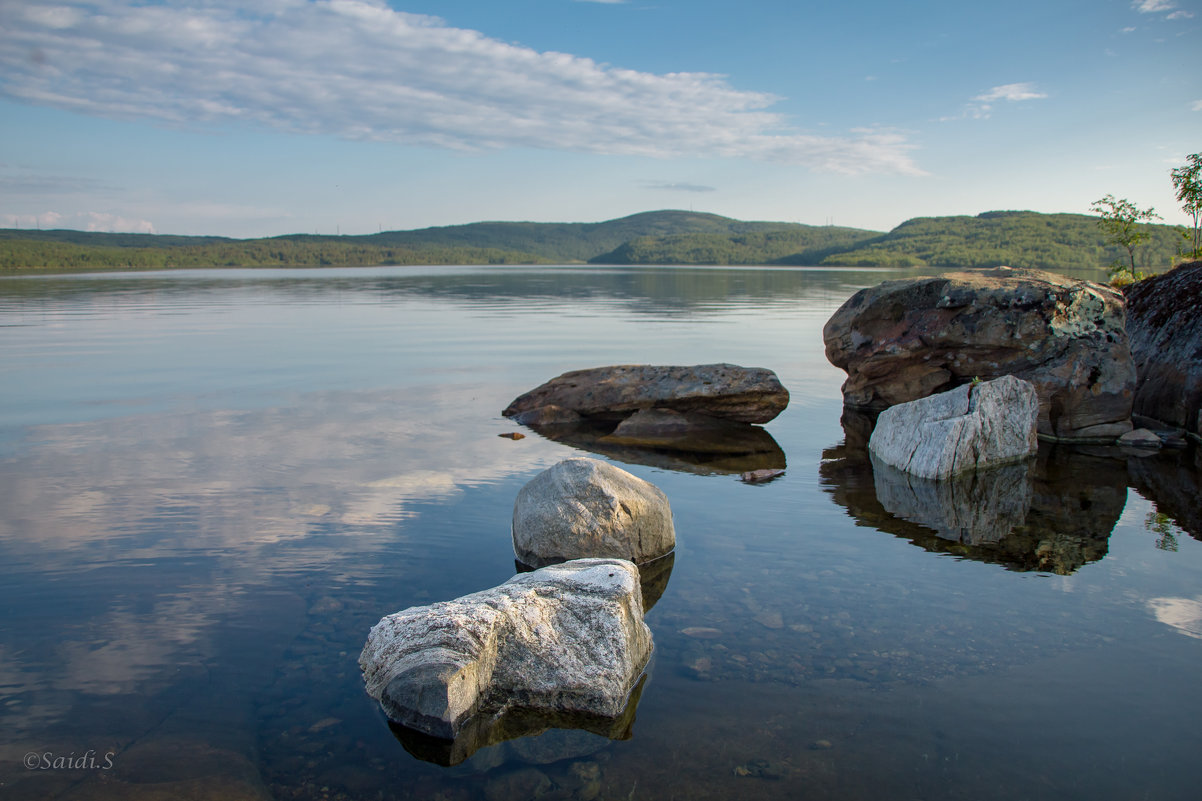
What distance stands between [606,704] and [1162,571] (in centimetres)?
620

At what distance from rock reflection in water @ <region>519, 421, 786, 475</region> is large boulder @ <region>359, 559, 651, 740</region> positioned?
20.6ft

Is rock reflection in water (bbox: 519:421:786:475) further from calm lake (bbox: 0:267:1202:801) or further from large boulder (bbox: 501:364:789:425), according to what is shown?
large boulder (bbox: 501:364:789:425)

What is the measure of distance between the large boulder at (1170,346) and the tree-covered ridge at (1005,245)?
98.9 meters

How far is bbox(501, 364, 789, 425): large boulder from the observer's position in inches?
580

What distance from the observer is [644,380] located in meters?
15.2

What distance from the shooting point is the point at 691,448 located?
13.5m

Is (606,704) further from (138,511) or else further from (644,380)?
(644,380)

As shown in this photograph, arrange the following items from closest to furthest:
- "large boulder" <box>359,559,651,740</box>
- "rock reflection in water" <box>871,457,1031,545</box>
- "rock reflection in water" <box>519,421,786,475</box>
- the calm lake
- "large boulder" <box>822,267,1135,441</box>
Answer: the calm lake < "large boulder" <box>359,559,651,740</box> < "rock reflection in water" <box>871,457,1031,545</box> < "rock reflection in water" <box>519,421,786,475</box> < "large boulder" <box>822,267,1135,441</box>

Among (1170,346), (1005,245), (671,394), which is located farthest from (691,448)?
(1005,245)

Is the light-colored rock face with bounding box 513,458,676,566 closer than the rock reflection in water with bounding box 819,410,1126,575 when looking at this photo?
Yes

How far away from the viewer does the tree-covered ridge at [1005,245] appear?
117 m

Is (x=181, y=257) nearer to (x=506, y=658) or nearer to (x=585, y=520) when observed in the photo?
(x=585, y=520)

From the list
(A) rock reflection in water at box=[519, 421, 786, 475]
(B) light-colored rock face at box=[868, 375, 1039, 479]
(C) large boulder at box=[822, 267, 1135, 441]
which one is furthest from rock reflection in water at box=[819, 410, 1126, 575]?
(C) large boulder at box=[822, 267, 1135, 441]

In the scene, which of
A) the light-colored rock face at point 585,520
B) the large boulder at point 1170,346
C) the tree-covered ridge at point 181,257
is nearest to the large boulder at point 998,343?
the large boulder at point 1170,346
